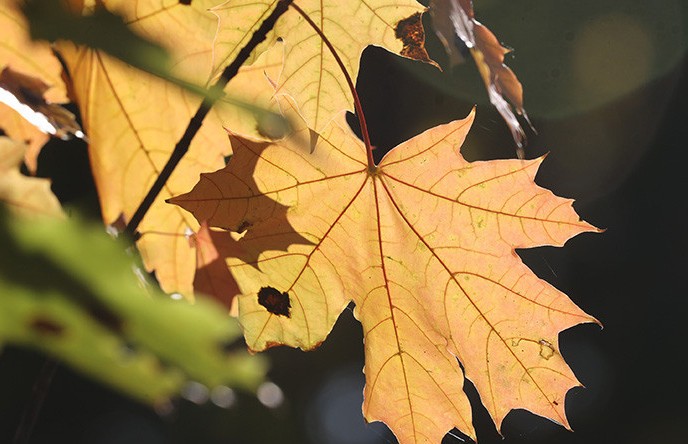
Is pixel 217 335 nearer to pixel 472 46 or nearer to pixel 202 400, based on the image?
pixel 202 400

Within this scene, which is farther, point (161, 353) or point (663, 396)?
point (663, 396)

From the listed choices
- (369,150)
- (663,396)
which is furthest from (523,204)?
(663,396)

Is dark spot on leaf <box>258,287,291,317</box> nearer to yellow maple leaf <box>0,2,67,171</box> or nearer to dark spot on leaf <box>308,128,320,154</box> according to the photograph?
dark spot on leaf <box>308,128,320,154</box>

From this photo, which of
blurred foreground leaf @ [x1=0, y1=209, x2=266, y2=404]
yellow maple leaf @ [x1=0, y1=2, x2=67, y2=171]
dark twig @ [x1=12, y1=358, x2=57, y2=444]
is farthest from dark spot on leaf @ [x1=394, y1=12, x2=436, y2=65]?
blurred foreground leaf @ [x1=0, y1=209, x2=266, y2=404]

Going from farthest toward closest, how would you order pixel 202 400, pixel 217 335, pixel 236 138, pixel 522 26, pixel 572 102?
pixel 572 102, pixel 522 26, pixel 236 138, pixel 202 400, pixel 217 335

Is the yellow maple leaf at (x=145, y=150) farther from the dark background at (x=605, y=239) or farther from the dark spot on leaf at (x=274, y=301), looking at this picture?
the dark background at (x=605, y=239)

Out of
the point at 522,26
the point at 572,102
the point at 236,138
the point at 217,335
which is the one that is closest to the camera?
the point at 217,335

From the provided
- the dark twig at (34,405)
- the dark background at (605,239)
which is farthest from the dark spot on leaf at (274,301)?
the dark background at (605,239)
